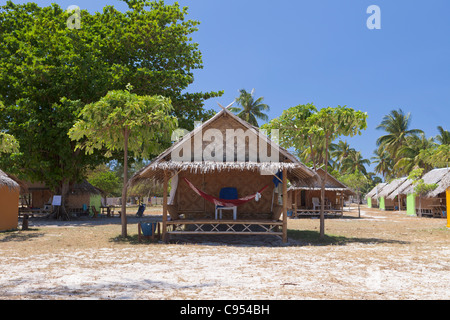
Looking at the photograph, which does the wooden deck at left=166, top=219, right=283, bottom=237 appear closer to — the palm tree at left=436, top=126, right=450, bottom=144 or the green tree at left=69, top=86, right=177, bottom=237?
the green tree at left=69, top=86, right=177, bottom=237

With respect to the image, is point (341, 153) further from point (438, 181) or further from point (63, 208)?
point (63, 208)

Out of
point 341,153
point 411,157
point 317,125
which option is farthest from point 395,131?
point 317,125

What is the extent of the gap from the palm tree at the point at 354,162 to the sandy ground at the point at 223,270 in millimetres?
48270

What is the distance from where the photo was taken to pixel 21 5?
21.5 m

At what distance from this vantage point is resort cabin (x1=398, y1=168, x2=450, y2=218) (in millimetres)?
24117

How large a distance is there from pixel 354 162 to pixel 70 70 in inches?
1902

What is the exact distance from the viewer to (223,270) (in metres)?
6.45

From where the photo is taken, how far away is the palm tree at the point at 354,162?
187 ft

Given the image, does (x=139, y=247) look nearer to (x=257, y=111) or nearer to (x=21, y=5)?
(x=21, y=5)

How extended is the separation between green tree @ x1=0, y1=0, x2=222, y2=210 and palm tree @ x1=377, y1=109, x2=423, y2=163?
27.9 m

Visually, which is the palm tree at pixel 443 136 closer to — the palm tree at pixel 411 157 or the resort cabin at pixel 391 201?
the palm tree at pixel 411 157

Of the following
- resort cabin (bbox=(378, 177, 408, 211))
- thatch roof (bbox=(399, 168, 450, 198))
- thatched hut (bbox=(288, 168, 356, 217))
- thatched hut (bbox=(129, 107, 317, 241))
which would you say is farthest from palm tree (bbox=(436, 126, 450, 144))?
thatched hut (bbox=(129, 107, 317, 241))
